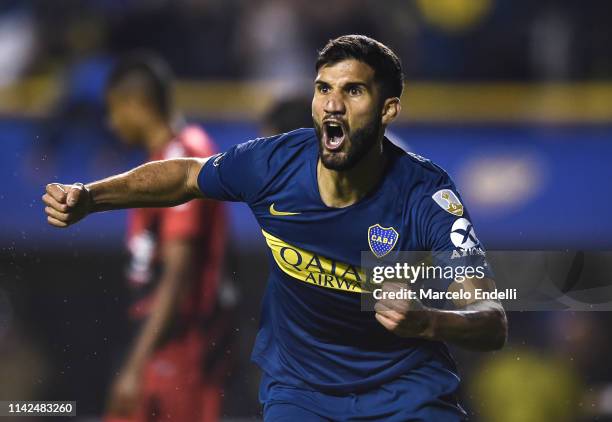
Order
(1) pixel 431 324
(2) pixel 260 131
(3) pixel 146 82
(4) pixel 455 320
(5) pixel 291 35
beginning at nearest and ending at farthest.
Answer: (1) pixel 431 324, (4) pixel 455 320, (3) pixel 146 82, (2) pixel 260 131, (5) pixel 291 35

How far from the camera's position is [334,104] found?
13.9ft

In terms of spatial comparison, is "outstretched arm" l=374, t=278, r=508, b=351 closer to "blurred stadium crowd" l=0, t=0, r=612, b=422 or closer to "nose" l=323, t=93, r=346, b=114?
"nose" l=323, t=93, r=346, b=114

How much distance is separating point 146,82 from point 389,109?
2692mm

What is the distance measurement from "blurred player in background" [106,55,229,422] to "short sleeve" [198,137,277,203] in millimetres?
1744

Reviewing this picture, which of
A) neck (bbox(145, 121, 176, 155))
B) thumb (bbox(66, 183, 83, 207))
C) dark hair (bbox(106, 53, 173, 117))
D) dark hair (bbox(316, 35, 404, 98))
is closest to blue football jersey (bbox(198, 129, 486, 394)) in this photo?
dark hair (bbox(316, 35, 404, 98))

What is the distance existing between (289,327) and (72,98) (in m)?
5.00

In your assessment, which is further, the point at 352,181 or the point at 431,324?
the point at 352,181

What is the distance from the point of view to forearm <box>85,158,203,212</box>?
4.52m

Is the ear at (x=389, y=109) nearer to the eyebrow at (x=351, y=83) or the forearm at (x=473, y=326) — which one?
the eyebrow at (x=351, y=83)

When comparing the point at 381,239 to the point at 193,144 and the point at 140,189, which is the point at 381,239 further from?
the point at 193,144

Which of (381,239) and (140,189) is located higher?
(140,189)

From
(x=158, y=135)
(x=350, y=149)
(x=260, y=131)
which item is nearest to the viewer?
(x=350, y=149)

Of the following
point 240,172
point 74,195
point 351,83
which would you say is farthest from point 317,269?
point 74,195

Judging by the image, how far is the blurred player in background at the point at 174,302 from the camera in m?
6.30
